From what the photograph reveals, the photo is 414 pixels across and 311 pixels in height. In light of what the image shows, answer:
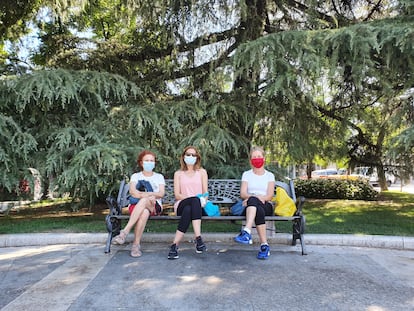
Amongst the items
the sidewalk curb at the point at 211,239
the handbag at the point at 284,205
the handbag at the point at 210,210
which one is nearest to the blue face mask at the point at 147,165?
Result: the handbag at the point at 210,210

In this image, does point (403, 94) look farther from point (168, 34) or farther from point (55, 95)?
point (55, 95)

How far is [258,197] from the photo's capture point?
4609 mm

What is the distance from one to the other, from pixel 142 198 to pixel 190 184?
2.12 feet

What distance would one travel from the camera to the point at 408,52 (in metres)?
4.83

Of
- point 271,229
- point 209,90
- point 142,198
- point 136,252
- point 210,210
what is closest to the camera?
point 136,252

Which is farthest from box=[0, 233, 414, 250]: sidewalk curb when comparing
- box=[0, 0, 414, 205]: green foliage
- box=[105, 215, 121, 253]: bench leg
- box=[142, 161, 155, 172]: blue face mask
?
box=[142, 161, 155, 172]: blue face mask

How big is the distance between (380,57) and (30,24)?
919 centimetres

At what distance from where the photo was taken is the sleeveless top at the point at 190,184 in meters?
4.73

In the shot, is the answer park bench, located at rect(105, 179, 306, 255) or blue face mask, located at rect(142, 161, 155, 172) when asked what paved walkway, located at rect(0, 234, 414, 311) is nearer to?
park bench, located at rect(105, 179, 306, 255)

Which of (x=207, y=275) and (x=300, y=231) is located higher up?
(x=300, y=231)

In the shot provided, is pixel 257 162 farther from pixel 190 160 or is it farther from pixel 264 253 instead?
pixel 264 253

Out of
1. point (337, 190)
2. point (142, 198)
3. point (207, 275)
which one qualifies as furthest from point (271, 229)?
point (337, 190)

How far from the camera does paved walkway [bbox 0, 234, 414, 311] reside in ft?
9.65

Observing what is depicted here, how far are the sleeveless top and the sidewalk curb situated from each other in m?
0.77
